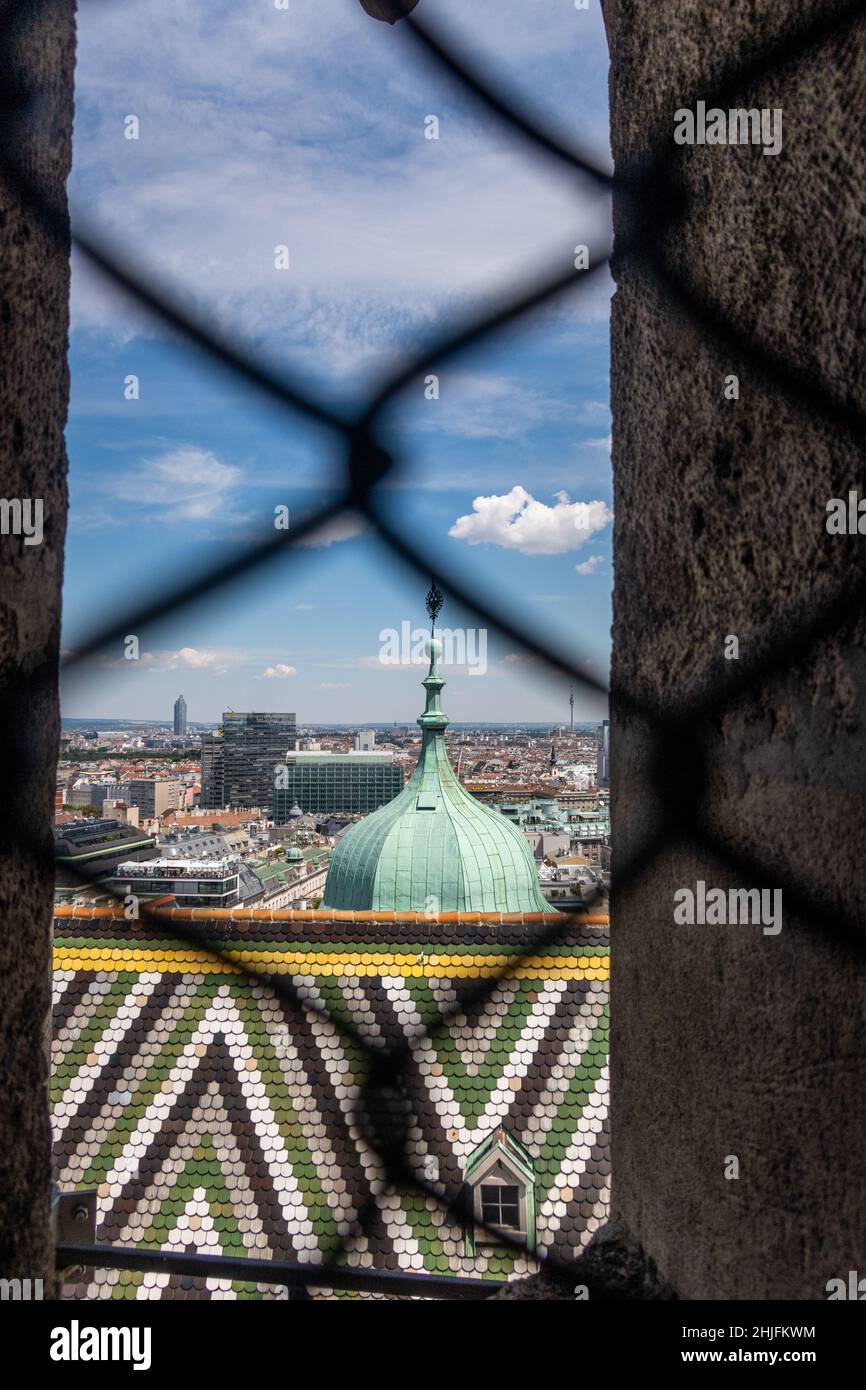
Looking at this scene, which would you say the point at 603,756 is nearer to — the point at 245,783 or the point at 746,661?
the point at 746,661

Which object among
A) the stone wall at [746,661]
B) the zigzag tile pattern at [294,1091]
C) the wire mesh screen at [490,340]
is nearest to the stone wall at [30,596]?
the wire mesh screen at [490,340]

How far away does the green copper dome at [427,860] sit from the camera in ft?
49.8

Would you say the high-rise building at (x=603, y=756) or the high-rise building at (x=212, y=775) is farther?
the high-rise building at (x=212, y=775)

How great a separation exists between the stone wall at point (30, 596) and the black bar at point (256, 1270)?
112mm

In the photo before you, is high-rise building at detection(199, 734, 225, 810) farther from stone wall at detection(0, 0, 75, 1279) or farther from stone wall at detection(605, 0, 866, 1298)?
stone wall at detection(605, 0, 866, 1298)

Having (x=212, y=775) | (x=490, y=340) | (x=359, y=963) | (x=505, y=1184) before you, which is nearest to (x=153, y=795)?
(x=212, y=775)

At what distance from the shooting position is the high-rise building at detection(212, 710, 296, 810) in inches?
47.3

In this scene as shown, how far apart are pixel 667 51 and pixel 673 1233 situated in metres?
0.89

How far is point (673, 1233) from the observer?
79 centimetres

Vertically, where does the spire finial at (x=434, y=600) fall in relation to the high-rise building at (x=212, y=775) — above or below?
above

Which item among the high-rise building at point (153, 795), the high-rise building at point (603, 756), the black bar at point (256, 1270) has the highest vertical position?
the high-rise building at point (603, 756)

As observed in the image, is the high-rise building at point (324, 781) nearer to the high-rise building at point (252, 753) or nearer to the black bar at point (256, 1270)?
the high-rise building at point (252, 753)

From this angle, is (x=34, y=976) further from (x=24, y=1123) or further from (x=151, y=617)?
(x=151, y=617)
